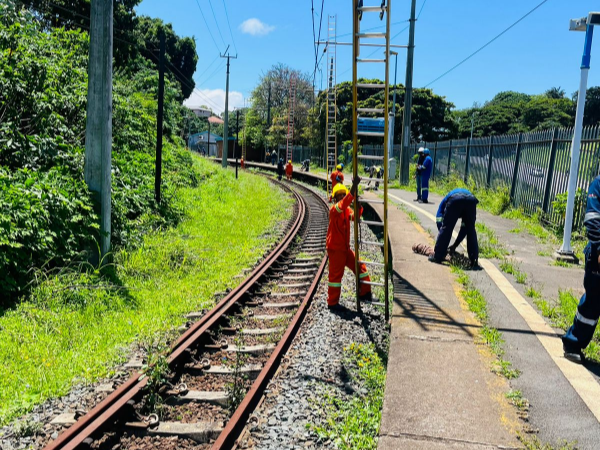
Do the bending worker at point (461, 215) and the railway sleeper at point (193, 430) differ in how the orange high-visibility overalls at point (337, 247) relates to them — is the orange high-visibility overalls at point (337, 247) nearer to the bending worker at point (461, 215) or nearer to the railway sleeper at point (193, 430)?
the bending worker at point (461, 215)

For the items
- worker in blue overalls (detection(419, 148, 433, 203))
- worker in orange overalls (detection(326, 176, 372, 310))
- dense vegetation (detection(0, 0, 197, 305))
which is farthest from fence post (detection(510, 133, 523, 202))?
dense vegetation (detection(0, 0, 197, 305))

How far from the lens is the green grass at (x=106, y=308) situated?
488 cm

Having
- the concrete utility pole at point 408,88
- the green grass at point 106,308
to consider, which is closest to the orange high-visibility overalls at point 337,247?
the green grass at point 106,308

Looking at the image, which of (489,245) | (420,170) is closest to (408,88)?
(420,170)

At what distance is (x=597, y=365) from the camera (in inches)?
183

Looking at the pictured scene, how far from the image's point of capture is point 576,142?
8570mm

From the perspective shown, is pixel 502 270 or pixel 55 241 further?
pixel 502 270

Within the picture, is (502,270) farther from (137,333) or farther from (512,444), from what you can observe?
(137,333)

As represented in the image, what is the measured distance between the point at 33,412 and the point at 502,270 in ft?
22.4

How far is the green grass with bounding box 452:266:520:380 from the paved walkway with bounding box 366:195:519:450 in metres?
0.11

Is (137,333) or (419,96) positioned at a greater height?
(419,96)

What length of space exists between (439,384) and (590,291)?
5.30 ft

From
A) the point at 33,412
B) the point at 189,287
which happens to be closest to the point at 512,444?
the point at 33,412

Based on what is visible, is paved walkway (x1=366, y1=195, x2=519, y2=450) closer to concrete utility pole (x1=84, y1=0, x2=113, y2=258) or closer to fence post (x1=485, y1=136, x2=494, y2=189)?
concrete utility pole (x1=84, y1=0, x2=113, y2=258)
